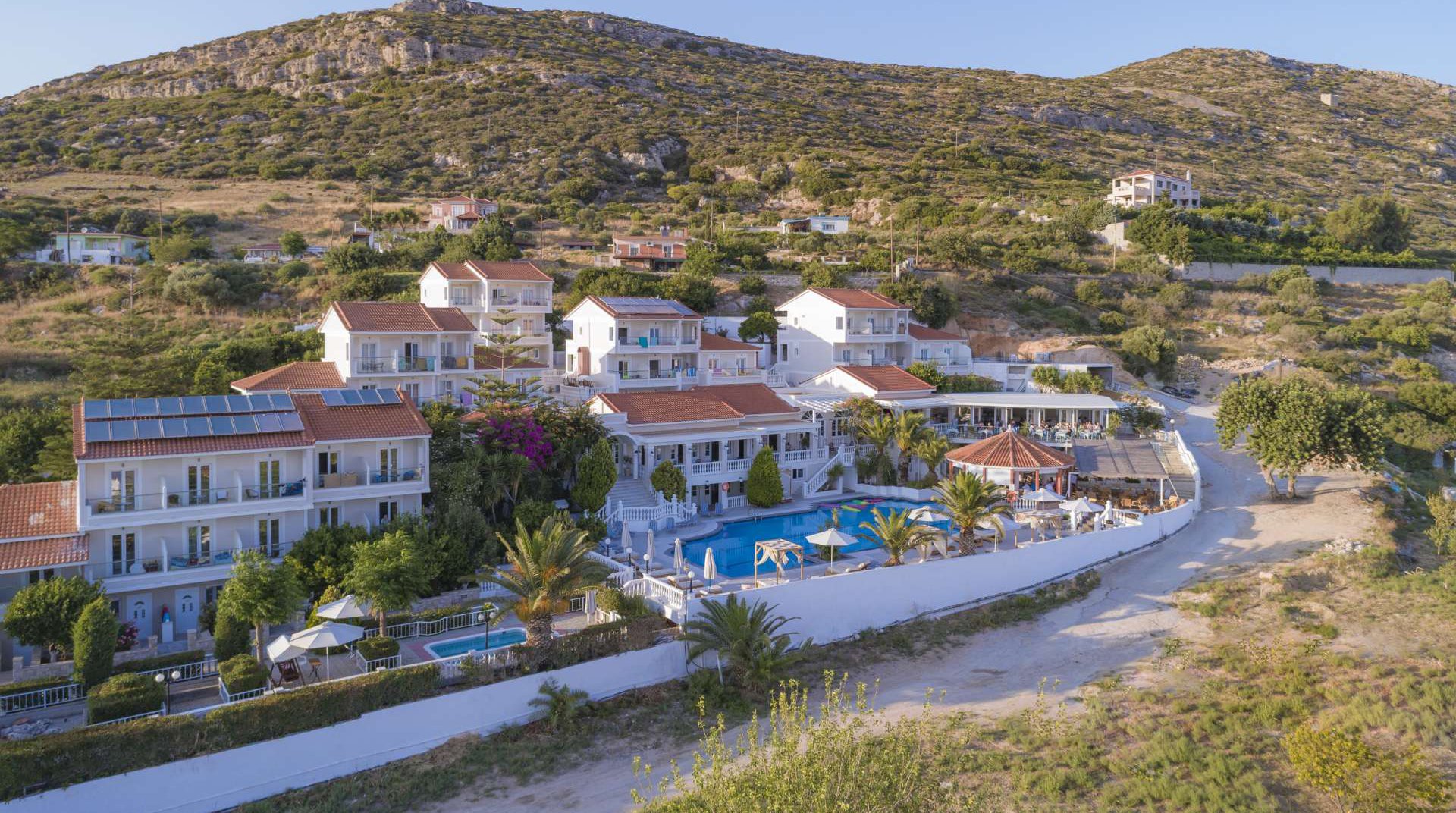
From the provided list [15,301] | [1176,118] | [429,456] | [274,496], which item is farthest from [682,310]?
[1176,118]

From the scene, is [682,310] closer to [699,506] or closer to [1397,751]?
[699,506]

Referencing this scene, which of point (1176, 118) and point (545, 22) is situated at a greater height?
point (545, 22)

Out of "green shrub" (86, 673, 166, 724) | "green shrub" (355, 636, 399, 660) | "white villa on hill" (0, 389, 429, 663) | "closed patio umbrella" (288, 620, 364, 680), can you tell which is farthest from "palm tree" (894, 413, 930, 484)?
"green shrub" (86, 673, 166, 724)

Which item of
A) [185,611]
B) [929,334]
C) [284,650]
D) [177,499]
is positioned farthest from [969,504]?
[929,334]

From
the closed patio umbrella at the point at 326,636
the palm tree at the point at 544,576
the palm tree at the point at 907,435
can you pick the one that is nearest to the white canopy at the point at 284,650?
the closed patio umbrella at the point at 326,636

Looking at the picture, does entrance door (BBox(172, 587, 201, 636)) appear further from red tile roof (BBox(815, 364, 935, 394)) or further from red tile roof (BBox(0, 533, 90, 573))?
red tile roof (BBox(815, 364, 935, 394))

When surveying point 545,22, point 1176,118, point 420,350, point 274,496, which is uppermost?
point 545,22

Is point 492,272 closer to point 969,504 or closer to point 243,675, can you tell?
point 969,504

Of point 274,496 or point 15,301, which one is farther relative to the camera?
point 15,301
